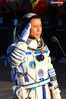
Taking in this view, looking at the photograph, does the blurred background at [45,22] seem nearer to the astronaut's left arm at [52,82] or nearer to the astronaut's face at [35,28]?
the astronaut's left arm at [52,82]

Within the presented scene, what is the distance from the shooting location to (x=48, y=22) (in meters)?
19.4

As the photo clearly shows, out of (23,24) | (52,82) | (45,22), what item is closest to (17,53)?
(23,24)

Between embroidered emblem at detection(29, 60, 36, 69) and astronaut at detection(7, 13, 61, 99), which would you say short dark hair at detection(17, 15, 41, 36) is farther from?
embroidered emblem at detection(29, 60, 36, 69)

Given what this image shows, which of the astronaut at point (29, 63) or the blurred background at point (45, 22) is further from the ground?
the astronaut at point (29, 63)

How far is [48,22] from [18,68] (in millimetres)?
14946

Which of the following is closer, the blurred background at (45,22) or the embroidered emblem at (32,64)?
the embroidered emblem at (32,64)

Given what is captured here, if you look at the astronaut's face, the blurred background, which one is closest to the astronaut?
the astronaut's face

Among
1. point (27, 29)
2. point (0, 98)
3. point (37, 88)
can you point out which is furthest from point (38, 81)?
point (0, 98)

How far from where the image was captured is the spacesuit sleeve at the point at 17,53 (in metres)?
4.45

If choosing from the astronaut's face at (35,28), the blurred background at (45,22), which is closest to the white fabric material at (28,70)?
the astronaut's face at (35,28)

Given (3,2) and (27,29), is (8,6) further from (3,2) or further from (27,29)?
(27,29)

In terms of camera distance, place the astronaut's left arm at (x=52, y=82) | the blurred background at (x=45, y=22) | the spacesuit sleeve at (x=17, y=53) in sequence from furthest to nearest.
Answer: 1. the blurred background at (x=45, y=22)
2. the astronaut's left arm at (x=52, y=82)
3. the spacesuit sleeve at (x=17, y=53)

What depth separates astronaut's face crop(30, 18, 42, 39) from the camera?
4520 millimetres

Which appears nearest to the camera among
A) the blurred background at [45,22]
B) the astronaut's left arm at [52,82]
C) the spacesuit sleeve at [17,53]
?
the spacesuit sleeve at [17,53]
